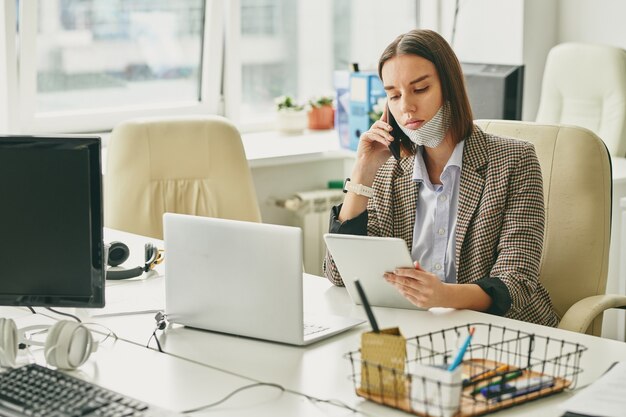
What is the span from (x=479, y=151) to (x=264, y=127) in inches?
90.7

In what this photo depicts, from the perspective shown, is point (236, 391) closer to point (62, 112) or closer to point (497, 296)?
point (497, 296)

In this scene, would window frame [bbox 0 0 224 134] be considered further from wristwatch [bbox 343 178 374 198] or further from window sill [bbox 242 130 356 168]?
wristwatch [bbox 343 178 374 198]

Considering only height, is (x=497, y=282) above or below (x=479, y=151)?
below

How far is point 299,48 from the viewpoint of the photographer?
14.5 feet

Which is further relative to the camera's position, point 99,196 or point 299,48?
point 299,48

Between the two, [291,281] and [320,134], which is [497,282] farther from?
[320,134]

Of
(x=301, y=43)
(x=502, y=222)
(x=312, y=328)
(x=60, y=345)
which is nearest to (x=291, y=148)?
(x=301, y=43)

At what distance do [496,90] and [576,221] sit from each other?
2.48 ft

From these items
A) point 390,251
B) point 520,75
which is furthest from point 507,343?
point 520,75

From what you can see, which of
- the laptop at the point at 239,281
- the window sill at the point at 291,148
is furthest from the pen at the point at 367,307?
the window sill at the point at 291,148

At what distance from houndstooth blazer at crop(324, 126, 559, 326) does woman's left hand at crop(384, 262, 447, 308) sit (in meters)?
0.15

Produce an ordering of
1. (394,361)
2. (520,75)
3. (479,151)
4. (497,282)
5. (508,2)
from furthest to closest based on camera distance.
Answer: (508,2), (520,75), (479,151), (497,282), (394,361)

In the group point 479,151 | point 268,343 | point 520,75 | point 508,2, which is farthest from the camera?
point 508,2

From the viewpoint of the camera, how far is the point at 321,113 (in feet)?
14.6
